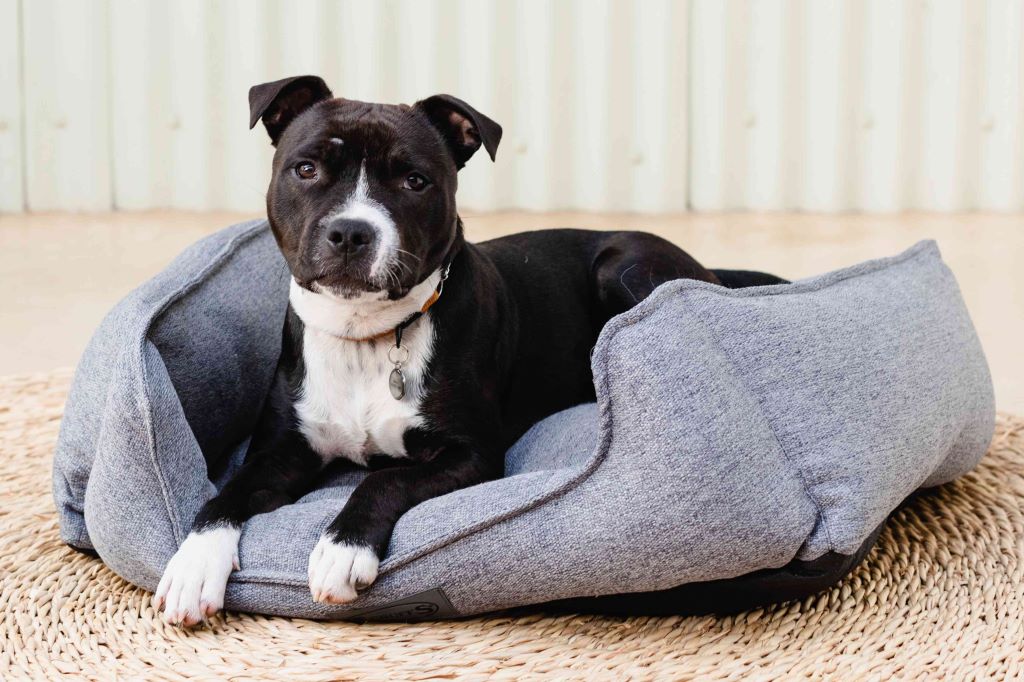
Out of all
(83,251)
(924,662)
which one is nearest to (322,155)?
(924,662)

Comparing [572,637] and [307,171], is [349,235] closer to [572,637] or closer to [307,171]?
[307,171]

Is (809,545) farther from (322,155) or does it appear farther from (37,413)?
(37,413)

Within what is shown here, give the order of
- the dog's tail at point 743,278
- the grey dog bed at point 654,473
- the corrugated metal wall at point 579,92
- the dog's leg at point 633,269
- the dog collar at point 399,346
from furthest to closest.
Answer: the corrugated metal wall at point 579,92, the dog's tail at point 743,278, the dog's leg at point 633,269, the dog collar at point 399,346, the grey dog bed at point 654,473

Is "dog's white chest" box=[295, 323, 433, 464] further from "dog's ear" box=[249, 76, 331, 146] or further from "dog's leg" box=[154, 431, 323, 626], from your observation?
"dog's ear" box=[249, 76, 331, 146]

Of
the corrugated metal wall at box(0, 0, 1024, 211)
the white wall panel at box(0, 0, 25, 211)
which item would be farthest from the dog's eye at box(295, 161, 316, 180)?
the white wall panel at box(0, 0, 25, 211)

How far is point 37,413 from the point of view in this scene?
4.02m

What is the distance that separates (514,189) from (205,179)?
203 cm

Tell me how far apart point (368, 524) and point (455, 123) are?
3.58 feet

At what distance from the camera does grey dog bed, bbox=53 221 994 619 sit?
2.36 metres

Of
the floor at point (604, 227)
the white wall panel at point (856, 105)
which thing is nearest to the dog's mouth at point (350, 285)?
the floor at point (604, 227)

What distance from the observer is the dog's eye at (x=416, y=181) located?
111 inches

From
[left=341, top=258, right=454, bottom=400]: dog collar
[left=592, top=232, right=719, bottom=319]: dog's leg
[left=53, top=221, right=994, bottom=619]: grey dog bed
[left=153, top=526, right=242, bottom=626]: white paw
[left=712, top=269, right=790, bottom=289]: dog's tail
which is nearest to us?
[left=53, top=221, right=994, bottom=619]: grey dog bed

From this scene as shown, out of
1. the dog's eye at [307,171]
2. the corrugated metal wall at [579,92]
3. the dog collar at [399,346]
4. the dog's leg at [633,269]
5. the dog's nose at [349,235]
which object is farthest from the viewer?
the corrugated metal wall at [579,92]

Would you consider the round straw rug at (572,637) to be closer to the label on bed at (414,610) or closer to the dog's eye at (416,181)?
the label on bed at (414,610)
